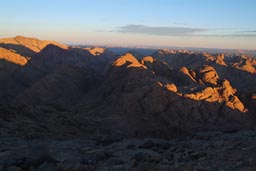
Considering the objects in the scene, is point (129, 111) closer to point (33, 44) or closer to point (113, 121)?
point (113, 121)

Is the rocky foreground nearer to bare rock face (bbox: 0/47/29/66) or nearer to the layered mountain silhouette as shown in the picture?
the layered mountain silhouette

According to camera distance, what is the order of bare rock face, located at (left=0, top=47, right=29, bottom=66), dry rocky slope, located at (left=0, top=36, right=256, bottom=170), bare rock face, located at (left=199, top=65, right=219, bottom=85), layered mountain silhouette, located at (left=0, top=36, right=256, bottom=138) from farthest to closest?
1. bare rock face, located at (left=0, top=47, right=29, bottom=66)
2. bare rock face, located at (left=199, top=65, right=219, bottom=85)
3. layered mountain silhouette, located at (left=0, top=36, right=256, bottom=138)
4. dry rocky slope, located at (left=0, top=36, right=256, bottom=170)

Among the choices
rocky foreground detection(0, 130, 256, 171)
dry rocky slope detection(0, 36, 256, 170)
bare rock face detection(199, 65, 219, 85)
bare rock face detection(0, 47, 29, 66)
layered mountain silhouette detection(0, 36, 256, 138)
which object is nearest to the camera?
rocky foreground detection(0, 130, 256, 171)

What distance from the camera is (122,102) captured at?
52.6 meters

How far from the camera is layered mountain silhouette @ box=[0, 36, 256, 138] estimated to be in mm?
38188

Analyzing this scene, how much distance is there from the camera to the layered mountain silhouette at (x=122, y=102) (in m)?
38.2

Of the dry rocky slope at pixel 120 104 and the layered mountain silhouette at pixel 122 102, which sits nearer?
the dry rocky slope at pixel 120 104

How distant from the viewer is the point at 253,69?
426ft

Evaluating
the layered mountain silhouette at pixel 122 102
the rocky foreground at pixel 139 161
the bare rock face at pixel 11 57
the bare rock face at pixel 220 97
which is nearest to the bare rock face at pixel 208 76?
the layered mountain silhouette at pixel 122 102

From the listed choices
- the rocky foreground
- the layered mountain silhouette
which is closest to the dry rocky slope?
the layered mountain silhouette

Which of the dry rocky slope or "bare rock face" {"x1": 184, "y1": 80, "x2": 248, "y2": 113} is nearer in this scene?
the dry rocky slope

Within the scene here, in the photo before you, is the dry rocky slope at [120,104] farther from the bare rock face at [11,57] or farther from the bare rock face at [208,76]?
the bare rock face at [11,57]

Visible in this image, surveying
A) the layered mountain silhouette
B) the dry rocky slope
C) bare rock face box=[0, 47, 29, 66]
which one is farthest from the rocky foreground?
bare rock face box=[0, 47, 29, 66]

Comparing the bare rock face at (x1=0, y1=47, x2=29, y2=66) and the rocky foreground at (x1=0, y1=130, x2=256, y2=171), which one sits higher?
the rocky foreground at (x1=0, y1=130, x2=256, y2=171)
